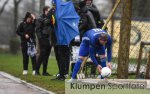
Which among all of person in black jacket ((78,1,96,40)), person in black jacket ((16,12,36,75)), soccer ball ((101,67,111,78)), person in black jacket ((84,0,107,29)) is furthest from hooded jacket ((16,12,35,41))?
soccer ball ((101,67,111,78))

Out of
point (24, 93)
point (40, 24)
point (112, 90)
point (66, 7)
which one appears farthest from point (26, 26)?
point (112, 90)

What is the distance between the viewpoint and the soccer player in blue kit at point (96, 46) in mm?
11357

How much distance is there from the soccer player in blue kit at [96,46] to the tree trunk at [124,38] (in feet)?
3.33

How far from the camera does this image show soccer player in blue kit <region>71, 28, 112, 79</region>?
1136 cm

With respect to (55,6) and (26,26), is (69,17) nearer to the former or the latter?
(55,6)

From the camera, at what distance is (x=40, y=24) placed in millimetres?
15211

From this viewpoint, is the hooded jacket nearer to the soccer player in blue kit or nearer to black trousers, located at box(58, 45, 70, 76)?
black trousers, located at box(58, 45, 70, 76)

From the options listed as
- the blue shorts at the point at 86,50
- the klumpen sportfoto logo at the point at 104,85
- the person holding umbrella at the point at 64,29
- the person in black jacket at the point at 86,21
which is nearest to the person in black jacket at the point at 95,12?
the person in black jacket at the point at 86,21

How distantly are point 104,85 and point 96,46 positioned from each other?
42.6 inches

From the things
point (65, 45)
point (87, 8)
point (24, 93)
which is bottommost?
point (24, 93)

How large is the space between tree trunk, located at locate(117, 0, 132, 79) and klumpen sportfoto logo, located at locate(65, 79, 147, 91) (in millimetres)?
1760

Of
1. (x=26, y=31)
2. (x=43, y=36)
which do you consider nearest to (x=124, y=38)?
(x=43, y=36)

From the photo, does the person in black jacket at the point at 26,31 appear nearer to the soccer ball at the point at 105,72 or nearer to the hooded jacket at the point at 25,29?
the hooded jacket at the point at 25,29

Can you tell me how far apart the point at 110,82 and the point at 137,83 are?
1.79 ft
